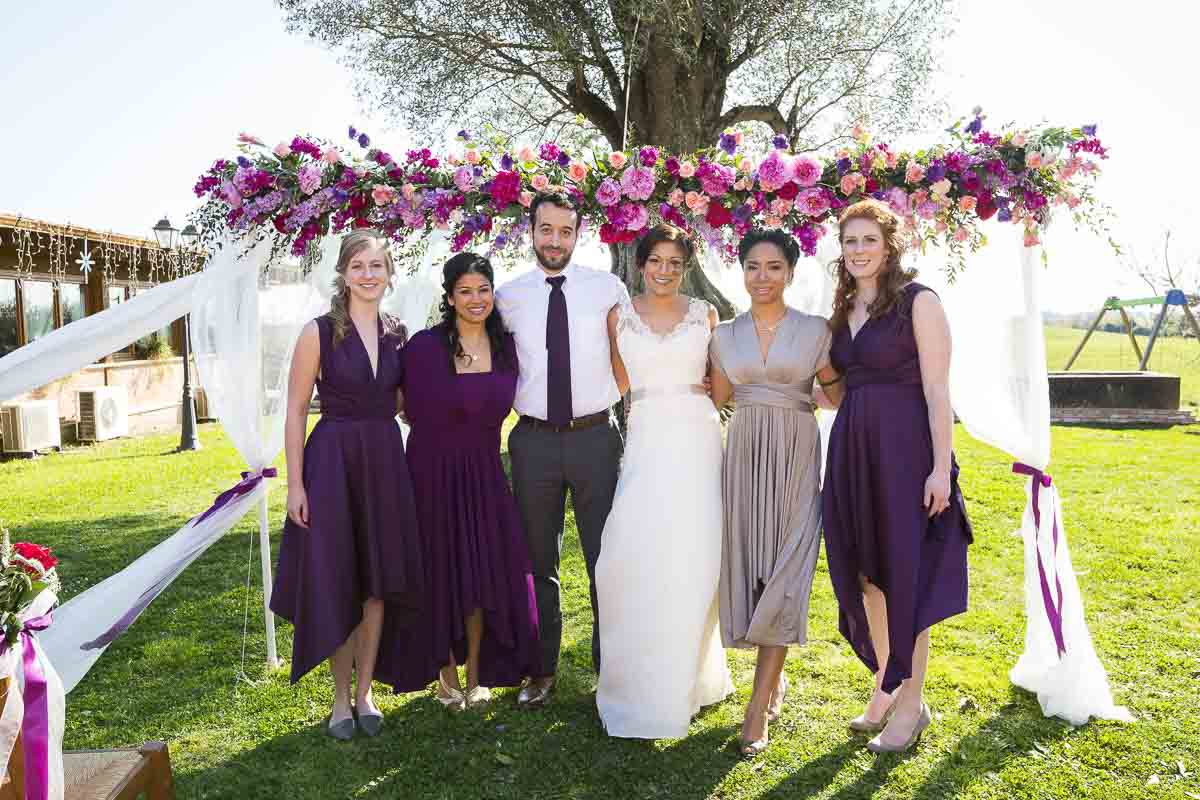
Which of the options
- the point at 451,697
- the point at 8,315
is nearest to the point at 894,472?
the point at 451,697

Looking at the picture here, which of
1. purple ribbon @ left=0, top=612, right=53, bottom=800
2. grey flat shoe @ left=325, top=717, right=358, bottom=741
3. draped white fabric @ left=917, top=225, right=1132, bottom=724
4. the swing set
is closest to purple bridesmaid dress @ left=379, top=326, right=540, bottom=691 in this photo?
grey flat shoe @ left=325, top=717, right=358, bottom=741

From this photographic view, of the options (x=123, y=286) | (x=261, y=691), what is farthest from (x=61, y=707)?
(x=123, y=286)

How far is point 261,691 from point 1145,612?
15.9 ft

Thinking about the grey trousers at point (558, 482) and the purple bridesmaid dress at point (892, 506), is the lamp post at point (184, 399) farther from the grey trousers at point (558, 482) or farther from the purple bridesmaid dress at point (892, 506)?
Result: the purple bridesmaid dress at point (892, 506)

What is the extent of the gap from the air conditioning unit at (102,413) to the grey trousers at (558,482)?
12099 millimetres

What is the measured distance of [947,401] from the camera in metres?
3.60

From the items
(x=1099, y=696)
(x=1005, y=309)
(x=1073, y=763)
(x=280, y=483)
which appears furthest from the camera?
(x=280, y=483)

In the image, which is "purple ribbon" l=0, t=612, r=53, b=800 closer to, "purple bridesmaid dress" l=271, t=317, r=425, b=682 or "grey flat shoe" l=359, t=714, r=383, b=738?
"purple bridesmaid dress" l=271, t=317, r=425, b=682

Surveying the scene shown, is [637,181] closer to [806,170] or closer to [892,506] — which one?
[806,170]

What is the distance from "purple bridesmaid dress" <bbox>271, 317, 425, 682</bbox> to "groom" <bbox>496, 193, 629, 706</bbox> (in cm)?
55

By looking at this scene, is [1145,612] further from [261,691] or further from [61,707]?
[61,707]

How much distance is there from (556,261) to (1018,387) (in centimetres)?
215

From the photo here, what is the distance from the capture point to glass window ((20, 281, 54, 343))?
46.4 ft

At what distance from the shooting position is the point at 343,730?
154 inches
